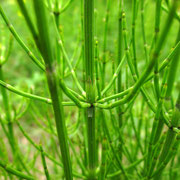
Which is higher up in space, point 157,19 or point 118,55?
point 157,19

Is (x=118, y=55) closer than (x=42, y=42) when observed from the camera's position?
No

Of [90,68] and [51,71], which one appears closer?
[51,71]

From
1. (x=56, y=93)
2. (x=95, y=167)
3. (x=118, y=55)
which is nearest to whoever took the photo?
(x=56, y=93)

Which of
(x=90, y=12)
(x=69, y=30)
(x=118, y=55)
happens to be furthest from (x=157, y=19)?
(x=69, y=30)

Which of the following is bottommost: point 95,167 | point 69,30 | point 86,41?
point 95,167

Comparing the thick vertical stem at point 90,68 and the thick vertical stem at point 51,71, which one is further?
the thick vertical stem at point 90,68

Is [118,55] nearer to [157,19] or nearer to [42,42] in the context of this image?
[157,19]

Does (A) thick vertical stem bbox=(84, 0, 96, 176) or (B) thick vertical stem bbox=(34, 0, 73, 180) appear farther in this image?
(A) thick vertical stem bbox=(84, 0, 96, 176)

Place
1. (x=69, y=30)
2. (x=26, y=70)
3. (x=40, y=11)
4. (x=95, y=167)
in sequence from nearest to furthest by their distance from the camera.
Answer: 1. (x=40, y=11)
2. (x=95, y=167)
3. (x=69, y=30)
4. (x=26, y=70)

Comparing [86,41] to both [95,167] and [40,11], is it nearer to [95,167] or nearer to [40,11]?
[40,11]

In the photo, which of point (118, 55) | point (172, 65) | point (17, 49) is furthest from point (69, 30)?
point (172, 65)
